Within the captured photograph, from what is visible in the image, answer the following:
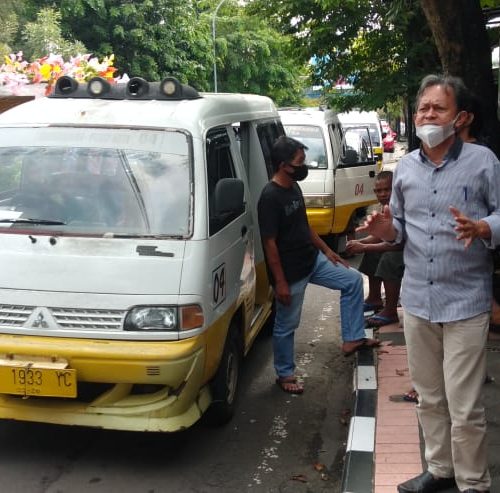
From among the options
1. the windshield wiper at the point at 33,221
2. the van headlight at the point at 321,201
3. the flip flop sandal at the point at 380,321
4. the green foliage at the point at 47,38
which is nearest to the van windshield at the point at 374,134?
the van headlight at the point at 321,201

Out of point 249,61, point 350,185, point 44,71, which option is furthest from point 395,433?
point 249,61

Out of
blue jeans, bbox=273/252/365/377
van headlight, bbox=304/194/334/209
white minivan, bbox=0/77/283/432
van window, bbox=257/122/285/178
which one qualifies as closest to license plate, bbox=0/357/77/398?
white minivan, bbox=0/77/283/432

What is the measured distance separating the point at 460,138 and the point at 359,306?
2.44 m

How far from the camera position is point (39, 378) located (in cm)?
358

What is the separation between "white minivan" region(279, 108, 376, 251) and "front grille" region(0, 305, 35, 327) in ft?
20.3

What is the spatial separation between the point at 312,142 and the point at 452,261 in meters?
7.35

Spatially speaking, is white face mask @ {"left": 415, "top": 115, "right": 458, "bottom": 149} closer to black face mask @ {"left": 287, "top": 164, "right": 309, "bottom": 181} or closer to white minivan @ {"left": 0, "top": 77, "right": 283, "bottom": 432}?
white minivan @ {"left": 0, "top": 77, "right": 283, "bottom": 432}

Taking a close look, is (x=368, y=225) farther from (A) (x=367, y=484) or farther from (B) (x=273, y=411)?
(B) (x=273, y=411)

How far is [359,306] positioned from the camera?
534cm

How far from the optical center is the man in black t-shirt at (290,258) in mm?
4805

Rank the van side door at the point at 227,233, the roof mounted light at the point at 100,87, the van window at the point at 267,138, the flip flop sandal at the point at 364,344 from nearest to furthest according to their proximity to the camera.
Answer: the van side door at the point at 227,233, the roof mounted light at the point at 100,87, the flip flop sandal at the point at 364,344, the van window at the point at 267,138

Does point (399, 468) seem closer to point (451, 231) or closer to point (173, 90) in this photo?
point (451, 231)

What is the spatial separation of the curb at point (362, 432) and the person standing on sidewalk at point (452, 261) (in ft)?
2.09

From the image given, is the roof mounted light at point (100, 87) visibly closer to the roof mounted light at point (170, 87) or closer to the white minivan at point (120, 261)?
the white minivan at point (120, 261)
